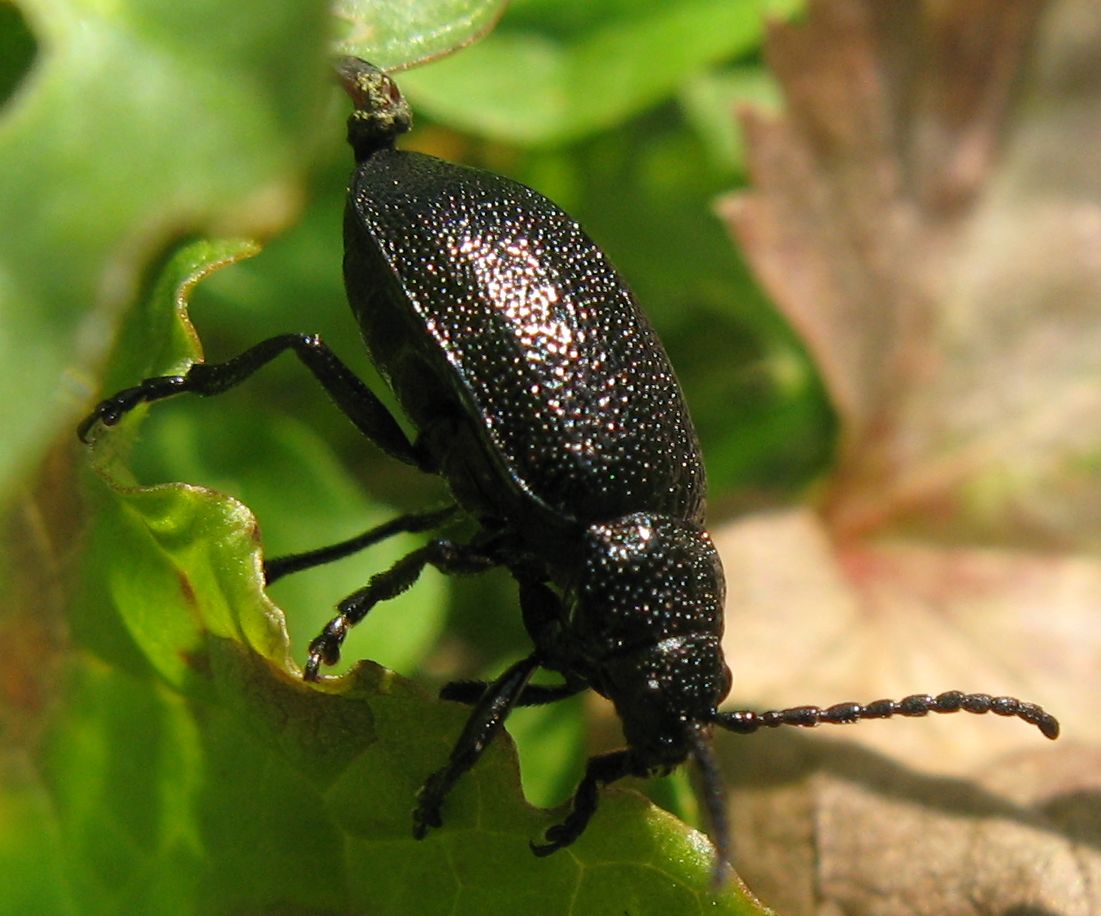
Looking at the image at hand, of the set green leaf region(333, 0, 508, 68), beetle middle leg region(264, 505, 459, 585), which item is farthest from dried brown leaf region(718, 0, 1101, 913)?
green leaf region(333, 0, 508, 68)

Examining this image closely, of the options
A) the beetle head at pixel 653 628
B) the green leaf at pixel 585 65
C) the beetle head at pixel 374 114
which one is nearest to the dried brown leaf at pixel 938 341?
the green leaf at pixel 585 65

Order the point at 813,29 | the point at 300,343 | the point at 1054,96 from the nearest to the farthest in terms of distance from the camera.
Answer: the point at 300,343, the point at 813,29, the point at 1054,96

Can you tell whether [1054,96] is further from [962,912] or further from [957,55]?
[962,912]

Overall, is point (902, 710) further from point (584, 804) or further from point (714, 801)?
point (584, 804)

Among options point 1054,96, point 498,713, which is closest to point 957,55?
point 1054,96

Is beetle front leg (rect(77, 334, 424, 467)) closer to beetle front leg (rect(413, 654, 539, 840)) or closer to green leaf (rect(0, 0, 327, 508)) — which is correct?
green leaf (rect(0, 0, 327, 508))

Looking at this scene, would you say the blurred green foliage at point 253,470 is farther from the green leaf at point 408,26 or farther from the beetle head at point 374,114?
the beetle head at point 374,114
